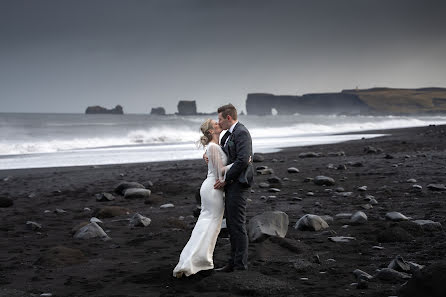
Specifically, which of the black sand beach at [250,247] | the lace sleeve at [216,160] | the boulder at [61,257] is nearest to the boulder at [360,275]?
the black sand beach at [250,247]

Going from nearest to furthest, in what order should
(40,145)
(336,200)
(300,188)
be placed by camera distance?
(336,200) < (300,188) < (40,145)

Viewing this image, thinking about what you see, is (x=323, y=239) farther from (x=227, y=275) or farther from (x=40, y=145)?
(x=40, y=145)

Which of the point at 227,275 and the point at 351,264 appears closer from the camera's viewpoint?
the point at 227,275

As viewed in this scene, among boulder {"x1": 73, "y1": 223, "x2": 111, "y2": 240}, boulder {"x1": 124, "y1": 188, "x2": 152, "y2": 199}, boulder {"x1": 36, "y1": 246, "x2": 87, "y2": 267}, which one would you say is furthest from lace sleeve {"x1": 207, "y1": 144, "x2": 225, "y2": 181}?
boulder {"x1": 124, "y1": 188, "x2": 152, "y2": 199}

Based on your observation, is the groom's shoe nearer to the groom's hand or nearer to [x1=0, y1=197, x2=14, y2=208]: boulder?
the groom's hand

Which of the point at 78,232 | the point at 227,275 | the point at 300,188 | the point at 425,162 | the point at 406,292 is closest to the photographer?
the point at 406,292

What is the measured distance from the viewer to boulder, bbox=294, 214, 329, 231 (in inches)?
295

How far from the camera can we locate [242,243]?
5.62m

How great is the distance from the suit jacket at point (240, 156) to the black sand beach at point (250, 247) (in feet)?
3.30

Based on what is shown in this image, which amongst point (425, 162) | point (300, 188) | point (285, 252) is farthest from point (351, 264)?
point (425, 162)

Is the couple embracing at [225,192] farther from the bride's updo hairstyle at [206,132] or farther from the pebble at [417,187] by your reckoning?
the pebble at [417,187]

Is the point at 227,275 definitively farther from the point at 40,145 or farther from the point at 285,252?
the point at 40,145

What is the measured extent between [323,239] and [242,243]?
1.78m

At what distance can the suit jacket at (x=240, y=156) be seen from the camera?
18.0 feet
